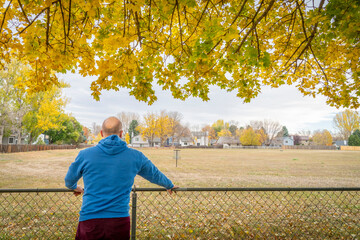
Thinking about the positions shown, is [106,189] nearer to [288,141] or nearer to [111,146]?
[111,146]

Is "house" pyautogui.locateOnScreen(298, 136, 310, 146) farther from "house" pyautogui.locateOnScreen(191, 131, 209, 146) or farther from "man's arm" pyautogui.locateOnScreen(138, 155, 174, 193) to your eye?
"man's arm" pyautogui.locateOnScreen(138, 155, 174, 193)

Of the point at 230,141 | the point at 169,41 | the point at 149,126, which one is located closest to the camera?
the point at 169,41

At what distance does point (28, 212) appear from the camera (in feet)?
16.1

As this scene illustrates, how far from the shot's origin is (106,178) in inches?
69.3

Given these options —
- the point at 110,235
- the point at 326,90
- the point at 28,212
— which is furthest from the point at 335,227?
the point at 28,212

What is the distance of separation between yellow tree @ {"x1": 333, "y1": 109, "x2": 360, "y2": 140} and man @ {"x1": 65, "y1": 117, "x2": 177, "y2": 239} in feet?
288

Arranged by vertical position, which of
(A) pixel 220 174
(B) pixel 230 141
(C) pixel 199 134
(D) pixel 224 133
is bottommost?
(A) pixel 220 174

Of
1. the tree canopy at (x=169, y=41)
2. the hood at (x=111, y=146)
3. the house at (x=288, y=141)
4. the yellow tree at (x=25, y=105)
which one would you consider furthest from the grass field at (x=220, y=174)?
the house at (x=288, y=141)

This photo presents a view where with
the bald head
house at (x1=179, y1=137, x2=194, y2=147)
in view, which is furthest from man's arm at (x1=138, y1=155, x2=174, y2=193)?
house at (x1=179, y1=137, x2=194, y2=147)

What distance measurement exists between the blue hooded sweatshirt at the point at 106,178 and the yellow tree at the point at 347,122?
8787 cm

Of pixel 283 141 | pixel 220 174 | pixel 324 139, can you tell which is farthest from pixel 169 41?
pixel 283 141

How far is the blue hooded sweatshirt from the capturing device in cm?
175

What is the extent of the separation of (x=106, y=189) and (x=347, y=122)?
9071 centimetres

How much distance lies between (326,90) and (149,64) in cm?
454
